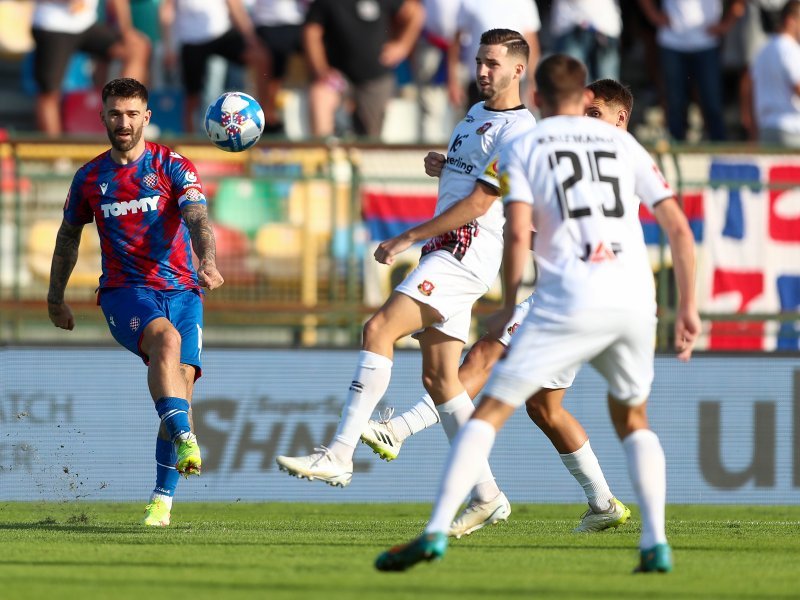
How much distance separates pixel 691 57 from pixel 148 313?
8546mm

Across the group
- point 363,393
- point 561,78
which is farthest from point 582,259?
point 363,393

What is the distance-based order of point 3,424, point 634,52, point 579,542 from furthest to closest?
point 634,52
point 3,424
point 579,542

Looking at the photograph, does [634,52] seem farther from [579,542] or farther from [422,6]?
[579,542]

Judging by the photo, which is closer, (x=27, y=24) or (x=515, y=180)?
(x=515, y=180)

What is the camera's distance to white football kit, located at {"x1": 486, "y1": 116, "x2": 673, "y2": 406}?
6277mm

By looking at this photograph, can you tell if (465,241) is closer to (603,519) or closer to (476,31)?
(603,519)

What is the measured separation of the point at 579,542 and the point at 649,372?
6.67 ft

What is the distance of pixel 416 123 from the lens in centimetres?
1603

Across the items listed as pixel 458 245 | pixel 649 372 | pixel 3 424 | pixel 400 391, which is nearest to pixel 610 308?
pixel 649 372

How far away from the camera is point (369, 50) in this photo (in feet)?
50.2

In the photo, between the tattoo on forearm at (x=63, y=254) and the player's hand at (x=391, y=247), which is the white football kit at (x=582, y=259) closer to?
the player's hand at (x=391, y=247)

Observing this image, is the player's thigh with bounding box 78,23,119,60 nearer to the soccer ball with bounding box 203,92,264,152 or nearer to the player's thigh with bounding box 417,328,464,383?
the soccer ball with bounding box 203,92,264,152

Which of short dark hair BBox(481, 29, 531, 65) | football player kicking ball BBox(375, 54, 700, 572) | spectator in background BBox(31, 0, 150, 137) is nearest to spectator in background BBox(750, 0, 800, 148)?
spectator in background BBox(31, 0, 150, 137)

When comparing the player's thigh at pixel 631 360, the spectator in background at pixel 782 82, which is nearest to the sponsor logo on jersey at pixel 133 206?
the player's thigh at pixel 631 360
